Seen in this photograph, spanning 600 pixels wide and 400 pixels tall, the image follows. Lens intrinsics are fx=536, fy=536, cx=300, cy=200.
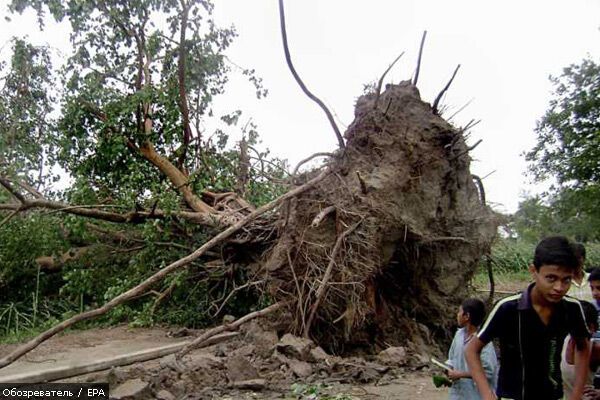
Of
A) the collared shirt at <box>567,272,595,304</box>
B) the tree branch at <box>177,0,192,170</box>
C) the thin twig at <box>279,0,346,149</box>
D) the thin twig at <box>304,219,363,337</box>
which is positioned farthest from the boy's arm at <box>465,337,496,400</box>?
the tree branch at <box>177,0,192,170</box>

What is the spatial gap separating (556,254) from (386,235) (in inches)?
185

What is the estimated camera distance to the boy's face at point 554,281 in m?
2.26

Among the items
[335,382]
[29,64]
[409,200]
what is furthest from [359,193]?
[29,64]

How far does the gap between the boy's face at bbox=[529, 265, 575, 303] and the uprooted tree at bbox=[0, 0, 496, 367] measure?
4.15 m

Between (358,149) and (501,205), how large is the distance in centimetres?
255

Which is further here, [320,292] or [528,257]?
[528,257]

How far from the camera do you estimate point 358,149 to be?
296 inches

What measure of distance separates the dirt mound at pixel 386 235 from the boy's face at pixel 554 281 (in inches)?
162

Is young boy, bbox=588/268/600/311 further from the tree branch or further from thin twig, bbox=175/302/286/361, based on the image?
the tree branch

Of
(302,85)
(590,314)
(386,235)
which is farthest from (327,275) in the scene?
(590,314)

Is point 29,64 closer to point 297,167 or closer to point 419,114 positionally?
point 297,167

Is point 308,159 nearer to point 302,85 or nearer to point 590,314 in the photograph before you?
point 302,85

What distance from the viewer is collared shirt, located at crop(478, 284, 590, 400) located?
2.34 meters

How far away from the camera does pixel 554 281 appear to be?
227 cm
